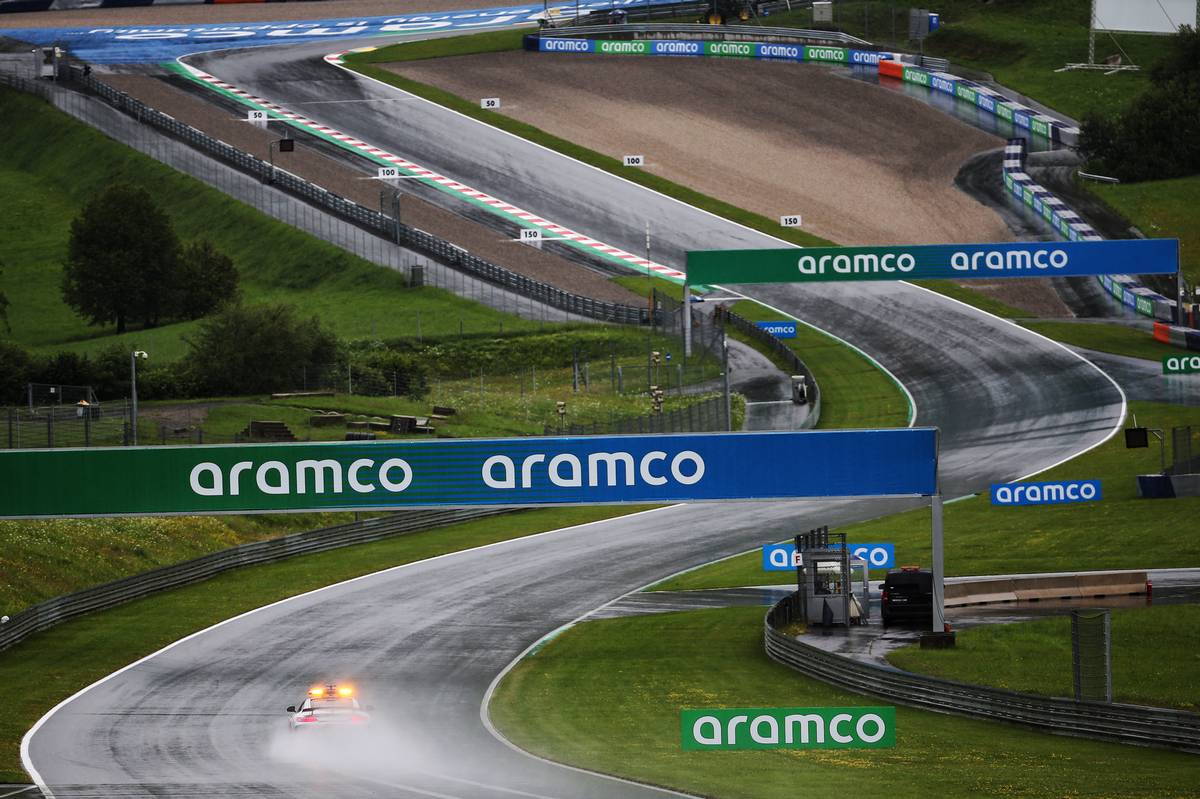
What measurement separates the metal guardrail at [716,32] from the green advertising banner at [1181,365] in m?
46.2

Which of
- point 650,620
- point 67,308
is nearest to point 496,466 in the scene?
point 650,620

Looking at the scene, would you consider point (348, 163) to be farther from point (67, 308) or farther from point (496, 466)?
point (496, 466)

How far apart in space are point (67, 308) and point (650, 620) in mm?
52076

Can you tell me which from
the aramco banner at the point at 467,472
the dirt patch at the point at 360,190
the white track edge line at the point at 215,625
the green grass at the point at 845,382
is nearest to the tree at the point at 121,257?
the dirt patch at the point at 360,190

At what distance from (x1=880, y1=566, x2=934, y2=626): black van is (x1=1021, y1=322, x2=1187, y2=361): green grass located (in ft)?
106

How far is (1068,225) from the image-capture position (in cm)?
7938

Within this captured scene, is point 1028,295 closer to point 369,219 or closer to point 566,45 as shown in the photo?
point 369,219

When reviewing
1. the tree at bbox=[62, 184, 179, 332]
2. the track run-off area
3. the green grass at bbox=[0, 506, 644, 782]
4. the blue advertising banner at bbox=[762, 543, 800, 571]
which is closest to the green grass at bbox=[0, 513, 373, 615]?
the green grass at bbox=[0, 506, 644, 782]

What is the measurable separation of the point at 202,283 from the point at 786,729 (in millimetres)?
56683

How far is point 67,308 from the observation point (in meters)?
83.4

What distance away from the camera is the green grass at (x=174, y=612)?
33.7 meters

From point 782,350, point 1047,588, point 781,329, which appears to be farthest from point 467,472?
point 781,329

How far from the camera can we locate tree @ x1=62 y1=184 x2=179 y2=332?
77.6m

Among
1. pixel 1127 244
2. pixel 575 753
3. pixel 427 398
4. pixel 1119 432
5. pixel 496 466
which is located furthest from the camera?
pixel 427 398
